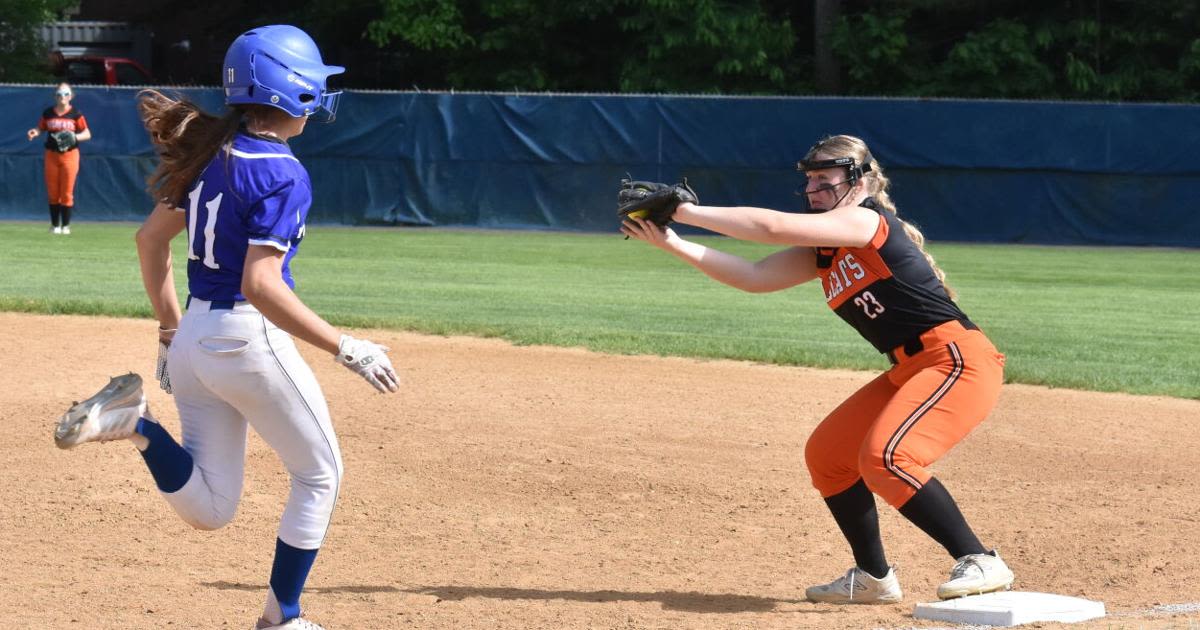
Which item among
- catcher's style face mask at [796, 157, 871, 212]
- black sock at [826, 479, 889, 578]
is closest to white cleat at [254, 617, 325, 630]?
black sock at [826, 479, 889, 578]

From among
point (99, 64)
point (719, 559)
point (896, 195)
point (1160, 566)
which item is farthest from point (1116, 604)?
point (99, 64)

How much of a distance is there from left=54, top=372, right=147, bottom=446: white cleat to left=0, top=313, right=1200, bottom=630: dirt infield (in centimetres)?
82

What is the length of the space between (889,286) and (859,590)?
1.10 metres

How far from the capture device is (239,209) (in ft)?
12.5

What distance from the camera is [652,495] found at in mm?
6406

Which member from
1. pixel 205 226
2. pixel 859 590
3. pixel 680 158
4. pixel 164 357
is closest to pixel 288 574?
pixel 164 357

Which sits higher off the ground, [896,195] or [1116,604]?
[1116,604]

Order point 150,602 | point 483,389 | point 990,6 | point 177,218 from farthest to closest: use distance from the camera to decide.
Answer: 1. point 990,6
2. point 483,389
3. point 150,602
4. point 177,218

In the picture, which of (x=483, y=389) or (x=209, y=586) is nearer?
(x=209, y=586)

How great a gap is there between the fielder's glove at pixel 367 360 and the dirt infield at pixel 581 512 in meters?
1.14

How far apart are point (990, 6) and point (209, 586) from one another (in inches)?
972

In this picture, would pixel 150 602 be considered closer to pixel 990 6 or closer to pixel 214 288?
pixel 214 288

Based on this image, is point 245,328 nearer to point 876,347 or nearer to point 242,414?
point 242,414

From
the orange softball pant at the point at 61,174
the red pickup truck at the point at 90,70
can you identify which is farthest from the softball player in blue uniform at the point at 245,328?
the red pickup truck at the point at 90,70
